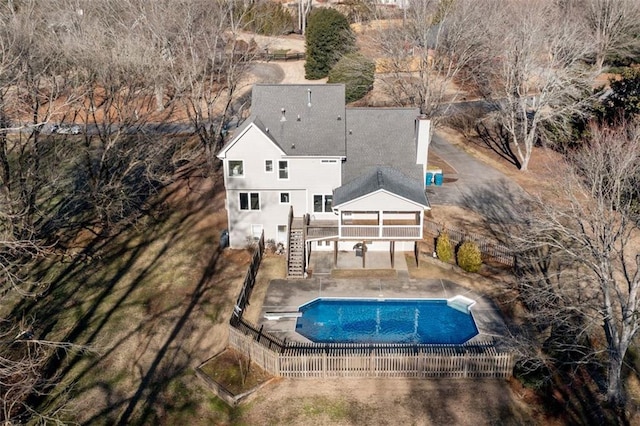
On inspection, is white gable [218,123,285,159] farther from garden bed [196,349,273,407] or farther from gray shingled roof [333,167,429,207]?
garden bed [196,349,273,407]

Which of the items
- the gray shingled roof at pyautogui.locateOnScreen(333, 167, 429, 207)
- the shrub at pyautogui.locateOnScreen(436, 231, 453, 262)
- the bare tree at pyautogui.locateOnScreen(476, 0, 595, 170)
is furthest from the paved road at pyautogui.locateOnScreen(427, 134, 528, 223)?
the gray shingled roof at pyautogui.locateOnScreen(333, 167, 429, 207)

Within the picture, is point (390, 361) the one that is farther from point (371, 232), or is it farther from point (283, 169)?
point (283, 169)

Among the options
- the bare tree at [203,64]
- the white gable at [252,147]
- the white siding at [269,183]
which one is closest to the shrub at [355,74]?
the bare tree at [203,64]

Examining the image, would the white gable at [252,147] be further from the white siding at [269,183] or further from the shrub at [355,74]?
the shrub at [355,74]

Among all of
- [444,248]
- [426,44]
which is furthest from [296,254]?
[426,44]

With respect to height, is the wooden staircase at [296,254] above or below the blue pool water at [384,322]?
above

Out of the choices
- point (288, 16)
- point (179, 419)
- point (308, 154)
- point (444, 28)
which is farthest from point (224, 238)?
point (288, 16)
